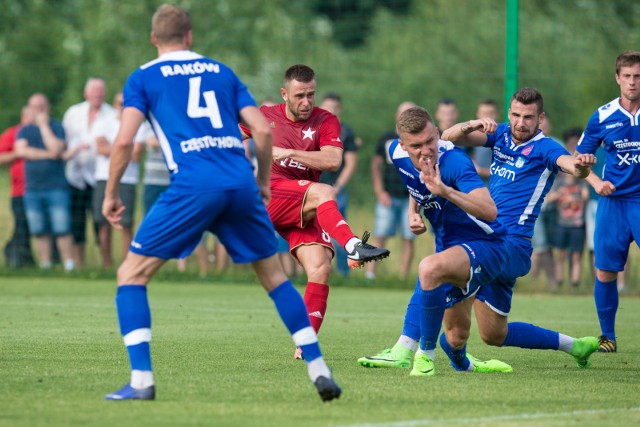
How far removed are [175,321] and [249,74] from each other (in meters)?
12.0

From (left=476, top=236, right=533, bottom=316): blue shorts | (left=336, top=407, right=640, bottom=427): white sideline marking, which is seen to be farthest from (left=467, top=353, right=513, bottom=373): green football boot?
(left=336, top=407, right=640, bottom=427): white sideline marking

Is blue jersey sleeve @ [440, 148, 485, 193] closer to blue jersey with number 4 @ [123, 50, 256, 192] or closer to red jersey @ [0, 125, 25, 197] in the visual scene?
blue jersey with number 4 @ [123, 50, 256, 192]

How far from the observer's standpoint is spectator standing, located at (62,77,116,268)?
16266 mm

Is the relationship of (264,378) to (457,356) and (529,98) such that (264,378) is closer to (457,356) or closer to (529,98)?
(457,356)

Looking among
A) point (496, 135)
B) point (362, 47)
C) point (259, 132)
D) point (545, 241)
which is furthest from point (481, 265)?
point (362, 47)

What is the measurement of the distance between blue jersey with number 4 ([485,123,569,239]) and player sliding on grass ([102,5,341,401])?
2445 mm

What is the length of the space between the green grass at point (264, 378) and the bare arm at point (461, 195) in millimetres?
1054

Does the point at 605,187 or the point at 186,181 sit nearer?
the point at 186,181

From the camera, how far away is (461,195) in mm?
6734

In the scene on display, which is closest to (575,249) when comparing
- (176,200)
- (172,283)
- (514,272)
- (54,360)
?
(172,283)

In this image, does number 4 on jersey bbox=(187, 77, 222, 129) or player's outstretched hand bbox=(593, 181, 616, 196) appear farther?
player's outstretched hand bbox=(593, 181, 616, 196)

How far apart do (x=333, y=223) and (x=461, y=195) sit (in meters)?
1.85

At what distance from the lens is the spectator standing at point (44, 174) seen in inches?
640

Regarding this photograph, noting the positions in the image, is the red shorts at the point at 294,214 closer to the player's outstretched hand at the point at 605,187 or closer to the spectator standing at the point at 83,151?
the player's outstretched hand at the point at 605,187
